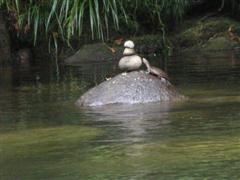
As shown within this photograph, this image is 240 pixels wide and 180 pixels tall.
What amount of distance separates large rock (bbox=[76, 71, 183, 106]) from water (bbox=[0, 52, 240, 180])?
0.26 m

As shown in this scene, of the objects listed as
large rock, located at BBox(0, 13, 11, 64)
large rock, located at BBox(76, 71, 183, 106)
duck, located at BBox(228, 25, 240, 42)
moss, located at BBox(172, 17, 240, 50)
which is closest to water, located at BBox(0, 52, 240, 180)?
large rock, located at BBox(76, 71, 183, 106)

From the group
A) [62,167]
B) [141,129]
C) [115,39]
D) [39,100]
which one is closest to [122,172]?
[62,167]

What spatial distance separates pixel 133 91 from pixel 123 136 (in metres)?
2.79

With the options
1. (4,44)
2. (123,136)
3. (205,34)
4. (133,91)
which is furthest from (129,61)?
(205,34)

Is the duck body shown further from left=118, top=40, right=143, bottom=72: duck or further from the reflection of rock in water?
the reflection of rock in water

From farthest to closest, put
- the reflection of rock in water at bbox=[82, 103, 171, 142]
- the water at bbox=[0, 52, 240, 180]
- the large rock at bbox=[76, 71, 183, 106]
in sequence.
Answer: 1. the large rock at bbox=[76, 71, 183, 106]
2. the reflection of rock in water at bbox=[82, 103, 171, 142]
3. the water at bbox=[0, 52, 240, 180]

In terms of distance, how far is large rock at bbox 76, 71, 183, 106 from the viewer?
33.7 ft

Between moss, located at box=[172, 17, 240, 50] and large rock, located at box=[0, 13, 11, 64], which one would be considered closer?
large rock, located at box=[0, 13, 11, 64]

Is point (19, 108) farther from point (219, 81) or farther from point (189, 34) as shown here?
point (189, 34)

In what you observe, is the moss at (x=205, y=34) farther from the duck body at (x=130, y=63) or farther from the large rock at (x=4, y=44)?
the duck body at (x=130, y=63)

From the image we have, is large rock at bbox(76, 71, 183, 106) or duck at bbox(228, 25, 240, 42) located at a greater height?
duck at bbox(228, 25, 240, 42)

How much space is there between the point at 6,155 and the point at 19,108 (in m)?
3.68

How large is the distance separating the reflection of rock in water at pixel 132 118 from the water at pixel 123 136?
0.03 feet

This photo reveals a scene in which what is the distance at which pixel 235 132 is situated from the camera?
24.1 ft
